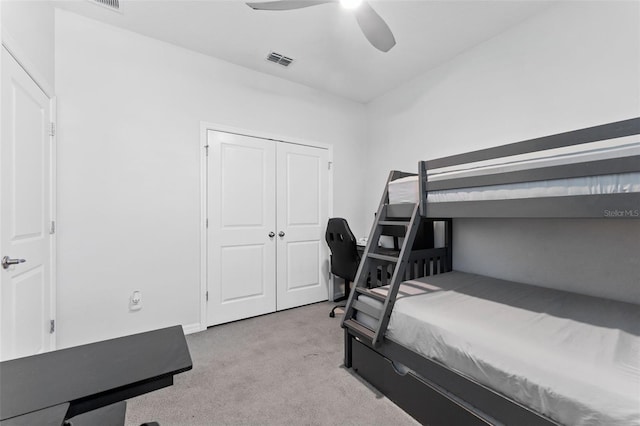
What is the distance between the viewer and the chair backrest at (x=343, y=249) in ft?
9.29

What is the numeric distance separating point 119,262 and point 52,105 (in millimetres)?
1321

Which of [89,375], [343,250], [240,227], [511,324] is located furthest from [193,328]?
[511,324]

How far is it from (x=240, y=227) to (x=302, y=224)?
0.78 metres

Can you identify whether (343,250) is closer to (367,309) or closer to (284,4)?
(367,309)

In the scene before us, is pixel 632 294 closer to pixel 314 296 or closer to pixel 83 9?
pixel 314 296

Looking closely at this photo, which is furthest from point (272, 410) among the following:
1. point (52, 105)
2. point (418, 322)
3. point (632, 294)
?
point (52, 105)

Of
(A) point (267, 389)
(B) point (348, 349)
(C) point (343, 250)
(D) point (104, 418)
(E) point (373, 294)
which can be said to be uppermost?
(C) point (343, 250)

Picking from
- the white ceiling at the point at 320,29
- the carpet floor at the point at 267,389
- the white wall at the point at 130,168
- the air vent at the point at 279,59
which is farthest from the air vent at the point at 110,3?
the carpet floor at the point at 267,389

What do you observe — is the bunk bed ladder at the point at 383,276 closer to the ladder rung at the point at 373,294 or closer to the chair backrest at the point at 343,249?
the ladder rung at the point at 373,294

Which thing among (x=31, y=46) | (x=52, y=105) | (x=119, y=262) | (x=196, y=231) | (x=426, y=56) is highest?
(x=426, y=56)

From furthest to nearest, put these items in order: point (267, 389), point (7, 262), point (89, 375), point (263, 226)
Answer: point (263, 226) < point (267, 389) < point (7, 262) < point (89, 375)

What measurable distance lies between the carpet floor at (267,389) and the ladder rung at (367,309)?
0.48 metres

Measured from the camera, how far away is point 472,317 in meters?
1.45

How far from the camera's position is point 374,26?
6.15 ft
